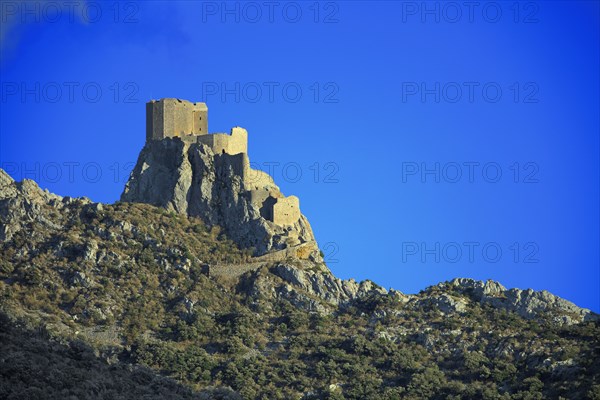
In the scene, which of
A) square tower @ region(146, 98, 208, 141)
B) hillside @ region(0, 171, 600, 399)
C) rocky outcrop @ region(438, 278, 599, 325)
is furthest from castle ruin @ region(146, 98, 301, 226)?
rocky outcrop @ region(438, 278, 599, 325)

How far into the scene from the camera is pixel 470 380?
275 ft

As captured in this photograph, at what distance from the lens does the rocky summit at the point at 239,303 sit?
82375mm

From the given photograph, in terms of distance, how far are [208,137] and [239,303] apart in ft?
48.2

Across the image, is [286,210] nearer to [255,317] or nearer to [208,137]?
[208,137]

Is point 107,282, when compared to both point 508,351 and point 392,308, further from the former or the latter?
point 508,351

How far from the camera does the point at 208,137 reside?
9862 cm

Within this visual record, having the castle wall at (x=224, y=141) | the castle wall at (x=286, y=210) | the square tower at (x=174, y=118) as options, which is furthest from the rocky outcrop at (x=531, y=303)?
the square tower at (x=174, y=118)

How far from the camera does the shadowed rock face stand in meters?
95.1

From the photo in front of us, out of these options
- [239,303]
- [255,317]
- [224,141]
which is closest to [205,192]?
[224,141]

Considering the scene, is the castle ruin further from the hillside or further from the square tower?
the hillside

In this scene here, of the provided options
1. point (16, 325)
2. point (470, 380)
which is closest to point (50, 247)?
point (16, 325)

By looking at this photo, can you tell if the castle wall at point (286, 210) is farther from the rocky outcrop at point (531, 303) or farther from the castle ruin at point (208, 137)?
the rocky outcrop at point (531, 303)

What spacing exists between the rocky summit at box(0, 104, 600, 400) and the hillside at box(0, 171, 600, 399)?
0.11 meters

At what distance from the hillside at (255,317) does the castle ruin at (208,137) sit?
4.96 m
